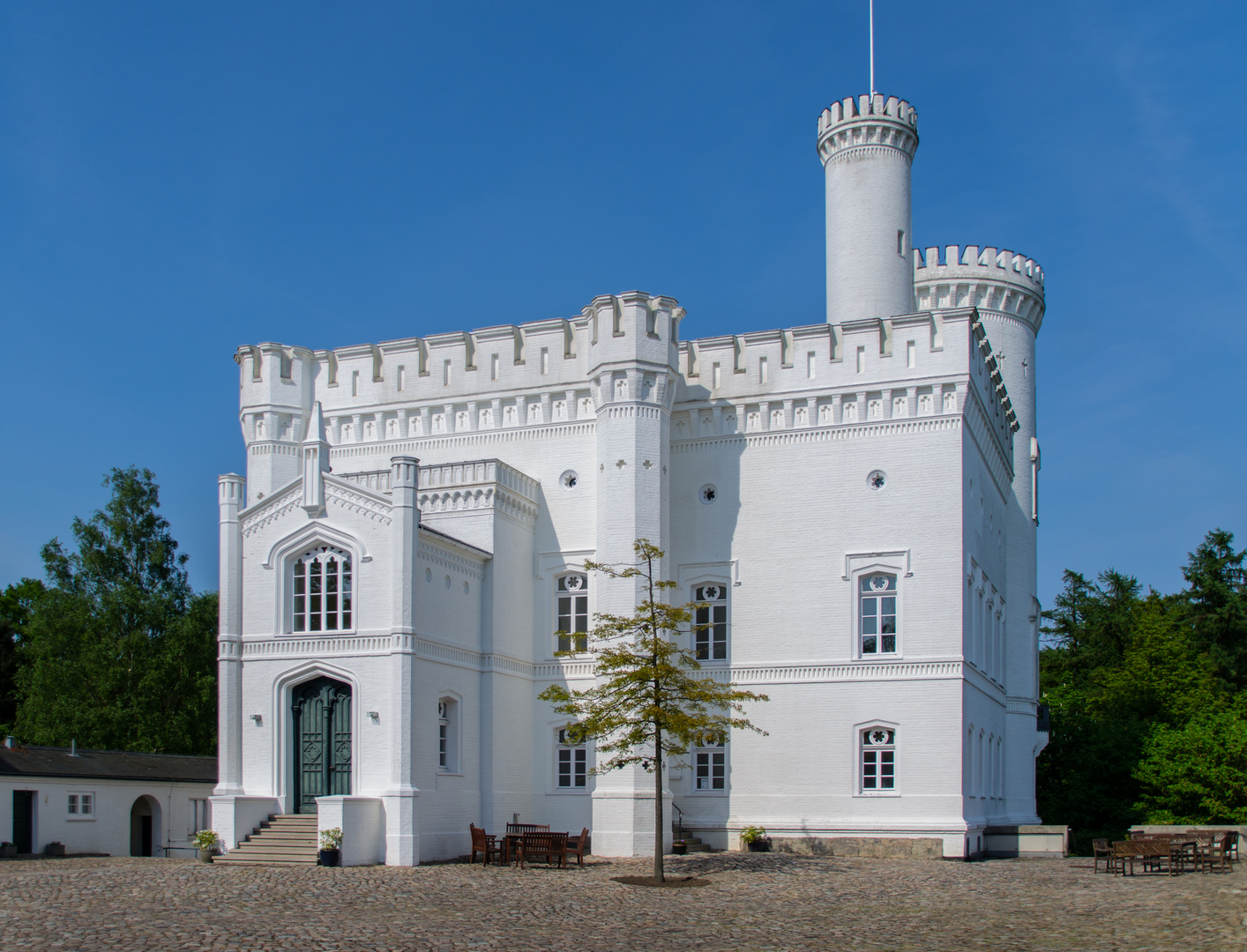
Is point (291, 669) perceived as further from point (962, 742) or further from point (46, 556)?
point (46, 556)

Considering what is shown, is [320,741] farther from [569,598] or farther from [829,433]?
[829,433]

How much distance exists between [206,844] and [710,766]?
445 inches

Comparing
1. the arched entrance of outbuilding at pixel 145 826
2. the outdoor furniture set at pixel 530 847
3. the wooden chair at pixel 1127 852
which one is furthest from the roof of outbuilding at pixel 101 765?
the wooden chair at pixel 1127 852

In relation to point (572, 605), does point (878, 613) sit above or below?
below

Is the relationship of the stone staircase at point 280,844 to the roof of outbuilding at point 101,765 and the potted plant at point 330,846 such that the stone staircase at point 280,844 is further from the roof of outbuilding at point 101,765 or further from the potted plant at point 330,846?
the roof of outbuilding at point 101,765

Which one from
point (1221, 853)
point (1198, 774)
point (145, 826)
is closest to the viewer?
point (1221, 853)

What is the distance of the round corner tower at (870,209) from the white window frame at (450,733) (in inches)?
562

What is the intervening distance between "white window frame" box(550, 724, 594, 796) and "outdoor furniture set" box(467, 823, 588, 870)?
13.3 feet

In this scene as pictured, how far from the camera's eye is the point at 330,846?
23.6 meters

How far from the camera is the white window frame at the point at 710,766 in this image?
2972 cm

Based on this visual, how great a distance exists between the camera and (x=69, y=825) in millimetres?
31641

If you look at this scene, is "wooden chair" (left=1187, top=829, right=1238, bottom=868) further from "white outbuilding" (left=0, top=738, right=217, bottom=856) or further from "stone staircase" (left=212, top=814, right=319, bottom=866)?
"white outbuilding" (left=0, top=738, right=217, bottom=856)

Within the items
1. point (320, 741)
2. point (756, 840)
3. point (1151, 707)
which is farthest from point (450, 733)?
point (1151, 707)

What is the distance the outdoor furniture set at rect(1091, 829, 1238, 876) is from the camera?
23.6 m
